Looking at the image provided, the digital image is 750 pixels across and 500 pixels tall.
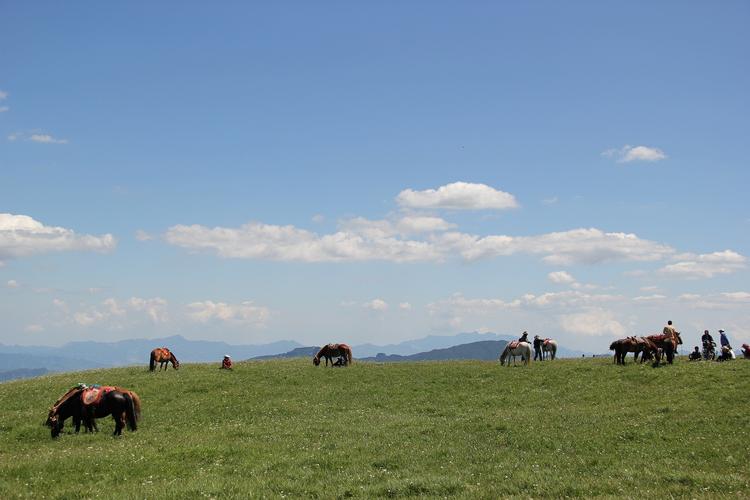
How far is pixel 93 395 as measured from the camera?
977 inches

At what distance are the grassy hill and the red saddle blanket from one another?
5.42 feet

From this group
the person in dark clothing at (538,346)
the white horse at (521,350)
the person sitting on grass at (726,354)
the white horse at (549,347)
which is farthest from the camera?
the white horse at (549,347)

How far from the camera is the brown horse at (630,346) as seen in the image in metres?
39.4

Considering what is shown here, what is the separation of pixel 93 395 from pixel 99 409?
2.24ft

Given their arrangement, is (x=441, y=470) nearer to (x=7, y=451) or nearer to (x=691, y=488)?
(x=691, y=488)

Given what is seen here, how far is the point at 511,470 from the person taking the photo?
1605cm

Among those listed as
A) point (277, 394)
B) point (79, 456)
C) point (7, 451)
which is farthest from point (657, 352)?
point (7, 451)

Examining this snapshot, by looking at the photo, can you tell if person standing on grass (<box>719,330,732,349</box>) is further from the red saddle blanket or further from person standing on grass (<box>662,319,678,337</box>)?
the red saddle blanket

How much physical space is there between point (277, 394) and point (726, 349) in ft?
103

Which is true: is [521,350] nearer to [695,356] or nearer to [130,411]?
[695,356]

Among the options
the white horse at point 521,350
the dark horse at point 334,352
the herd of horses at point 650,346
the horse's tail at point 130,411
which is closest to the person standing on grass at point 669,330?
the herd of horses at point 650,346

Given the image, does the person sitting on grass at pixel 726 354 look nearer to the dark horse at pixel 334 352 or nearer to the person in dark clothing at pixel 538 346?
the person in dark clothing at pixel 538 346

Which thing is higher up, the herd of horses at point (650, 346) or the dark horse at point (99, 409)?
the herd of horses at point (650, 346)

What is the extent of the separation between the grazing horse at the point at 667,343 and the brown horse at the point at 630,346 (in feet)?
1.69
